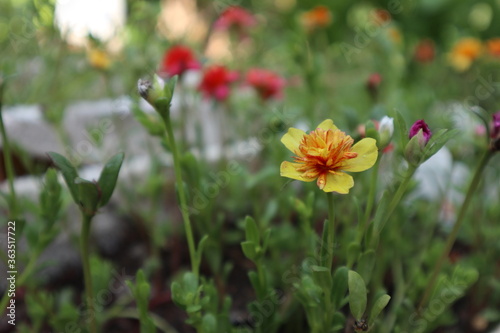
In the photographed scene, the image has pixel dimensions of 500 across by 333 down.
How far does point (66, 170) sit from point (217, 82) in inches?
19.1

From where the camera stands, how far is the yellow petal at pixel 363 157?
425 millimetres

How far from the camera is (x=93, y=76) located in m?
1.30

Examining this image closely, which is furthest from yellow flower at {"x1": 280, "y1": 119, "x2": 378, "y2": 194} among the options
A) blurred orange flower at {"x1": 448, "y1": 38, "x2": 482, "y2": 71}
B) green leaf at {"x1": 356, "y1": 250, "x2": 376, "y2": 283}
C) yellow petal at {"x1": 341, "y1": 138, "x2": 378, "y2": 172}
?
blurred orange flower at {"x1": 448, "y1": 38, "x2": 482, "y2": 71}

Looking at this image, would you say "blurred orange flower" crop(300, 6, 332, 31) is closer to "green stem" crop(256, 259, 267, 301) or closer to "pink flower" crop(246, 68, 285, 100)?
"pink flower" crop(246, 68, 285, 100)

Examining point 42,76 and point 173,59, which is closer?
point 173,59

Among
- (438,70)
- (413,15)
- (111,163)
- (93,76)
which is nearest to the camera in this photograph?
(111,163)

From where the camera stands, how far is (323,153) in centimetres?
42

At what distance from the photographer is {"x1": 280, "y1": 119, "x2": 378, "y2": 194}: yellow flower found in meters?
0.42

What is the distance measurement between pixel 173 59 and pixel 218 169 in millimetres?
232

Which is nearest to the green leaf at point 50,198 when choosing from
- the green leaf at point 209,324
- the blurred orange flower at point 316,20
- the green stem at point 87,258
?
the green stem at point 87,258

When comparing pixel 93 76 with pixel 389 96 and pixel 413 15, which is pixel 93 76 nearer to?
pixel 389 96

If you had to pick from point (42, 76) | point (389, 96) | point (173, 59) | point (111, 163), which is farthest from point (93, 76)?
point (111, 163)

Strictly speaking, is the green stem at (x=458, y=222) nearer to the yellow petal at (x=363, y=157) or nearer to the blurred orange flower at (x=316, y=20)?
the yellow petal at (x=363, y=157)

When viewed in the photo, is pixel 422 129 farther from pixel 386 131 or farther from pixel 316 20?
pixel 316 20
